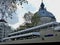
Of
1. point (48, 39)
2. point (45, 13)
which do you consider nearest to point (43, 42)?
point (48, 39)

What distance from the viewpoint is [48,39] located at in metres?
15.4

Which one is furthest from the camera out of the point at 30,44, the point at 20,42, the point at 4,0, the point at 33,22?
the point at 33,22

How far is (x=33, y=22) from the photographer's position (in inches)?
1783

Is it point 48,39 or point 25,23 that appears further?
point 25,23

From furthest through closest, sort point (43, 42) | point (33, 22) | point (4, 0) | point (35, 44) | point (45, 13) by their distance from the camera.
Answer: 1. point (45, 13)
2. point (33, 22)
3. point (35, 44)
4. point (43, 42)
5. point (4, 0)

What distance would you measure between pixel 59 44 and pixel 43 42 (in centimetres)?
139

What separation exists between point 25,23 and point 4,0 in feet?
101

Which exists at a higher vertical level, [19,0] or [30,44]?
[19,0]

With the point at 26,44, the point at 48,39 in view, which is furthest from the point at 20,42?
the point at 48,39

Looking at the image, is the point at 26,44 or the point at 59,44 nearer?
the point at 59,44

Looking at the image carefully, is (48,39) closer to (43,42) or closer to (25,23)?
(43,42)

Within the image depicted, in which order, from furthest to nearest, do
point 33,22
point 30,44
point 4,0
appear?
point 33,22 → point 30,44 → point 4,0

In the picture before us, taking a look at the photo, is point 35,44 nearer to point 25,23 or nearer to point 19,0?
point 19,0

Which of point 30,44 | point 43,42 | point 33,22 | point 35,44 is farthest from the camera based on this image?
point 33,22
